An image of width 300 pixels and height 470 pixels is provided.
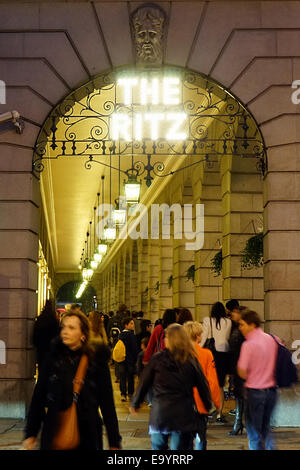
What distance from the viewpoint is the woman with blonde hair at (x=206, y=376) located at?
692 centimetres

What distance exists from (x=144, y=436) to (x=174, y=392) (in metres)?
4.07

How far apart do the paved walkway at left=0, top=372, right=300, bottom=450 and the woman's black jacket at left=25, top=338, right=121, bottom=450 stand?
12.6ft

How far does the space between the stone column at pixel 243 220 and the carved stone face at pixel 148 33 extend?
4477 mm

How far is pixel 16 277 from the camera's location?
11602 mm

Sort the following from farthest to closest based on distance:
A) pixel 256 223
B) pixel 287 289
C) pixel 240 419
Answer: pixel 256 223
pixel 287 289
pixel 240 419

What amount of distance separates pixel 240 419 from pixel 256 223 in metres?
6.52

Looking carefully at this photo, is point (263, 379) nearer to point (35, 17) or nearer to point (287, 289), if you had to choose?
point (287, 289)

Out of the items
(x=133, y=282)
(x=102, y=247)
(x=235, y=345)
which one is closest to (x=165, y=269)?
(x=102, y=247)

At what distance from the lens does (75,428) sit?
5.24m

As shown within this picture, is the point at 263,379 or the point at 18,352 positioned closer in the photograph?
the point at 263,379

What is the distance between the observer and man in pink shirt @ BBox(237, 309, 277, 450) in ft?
24.0

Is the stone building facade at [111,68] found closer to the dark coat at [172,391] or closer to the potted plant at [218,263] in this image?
the potted plant at [218,263]

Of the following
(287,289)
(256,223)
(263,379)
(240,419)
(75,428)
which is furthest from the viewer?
(256,223)
